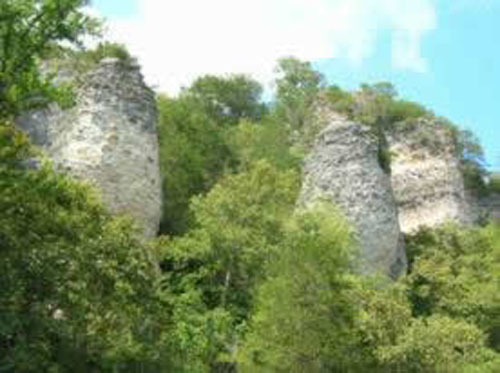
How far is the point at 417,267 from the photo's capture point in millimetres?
28719

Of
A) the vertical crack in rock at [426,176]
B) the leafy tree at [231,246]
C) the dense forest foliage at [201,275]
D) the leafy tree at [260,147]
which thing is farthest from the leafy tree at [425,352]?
the leafy tree at [260,147]

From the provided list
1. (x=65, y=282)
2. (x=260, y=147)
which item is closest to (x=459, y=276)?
(x=260, y=147)

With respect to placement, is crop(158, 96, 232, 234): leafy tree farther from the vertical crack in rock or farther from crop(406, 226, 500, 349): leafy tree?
crop(406, 226, 500, 349): leafy tree

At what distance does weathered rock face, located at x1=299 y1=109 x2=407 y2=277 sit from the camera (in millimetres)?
27406

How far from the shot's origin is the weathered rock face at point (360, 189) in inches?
1079

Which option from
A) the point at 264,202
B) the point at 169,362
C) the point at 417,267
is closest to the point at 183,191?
the point at 264,202

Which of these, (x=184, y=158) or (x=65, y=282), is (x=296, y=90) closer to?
(x=184, y=158)

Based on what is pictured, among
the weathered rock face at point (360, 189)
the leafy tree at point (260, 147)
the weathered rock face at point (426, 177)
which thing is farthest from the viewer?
the weathered rock face at point (426, 177)

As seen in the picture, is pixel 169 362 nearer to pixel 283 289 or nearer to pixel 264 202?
pixel 283 289

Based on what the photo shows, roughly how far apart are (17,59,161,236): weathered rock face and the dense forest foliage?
142cm

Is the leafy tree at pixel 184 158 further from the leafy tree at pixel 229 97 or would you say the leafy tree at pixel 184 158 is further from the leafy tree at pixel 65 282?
the leafy tree at pixel 65 282

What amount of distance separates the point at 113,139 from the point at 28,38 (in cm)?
1056

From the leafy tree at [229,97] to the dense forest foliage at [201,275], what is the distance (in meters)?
9.63

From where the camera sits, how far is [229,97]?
45.9 m
